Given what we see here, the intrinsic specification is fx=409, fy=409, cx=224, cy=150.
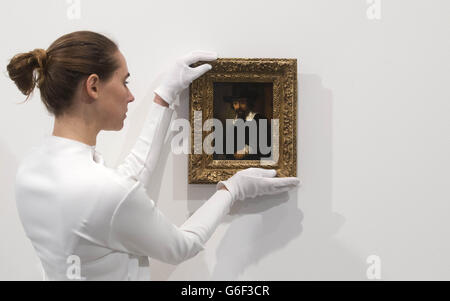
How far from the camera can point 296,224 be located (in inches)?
46.5

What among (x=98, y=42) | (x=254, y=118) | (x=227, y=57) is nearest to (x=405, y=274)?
(x=254, y=118)

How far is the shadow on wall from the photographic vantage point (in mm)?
1175

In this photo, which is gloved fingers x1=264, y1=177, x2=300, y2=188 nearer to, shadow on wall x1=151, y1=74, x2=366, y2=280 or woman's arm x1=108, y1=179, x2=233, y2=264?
shadow on wall x1=151, y1=74, x2=366, y2=280

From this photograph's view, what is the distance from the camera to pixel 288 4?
117cm

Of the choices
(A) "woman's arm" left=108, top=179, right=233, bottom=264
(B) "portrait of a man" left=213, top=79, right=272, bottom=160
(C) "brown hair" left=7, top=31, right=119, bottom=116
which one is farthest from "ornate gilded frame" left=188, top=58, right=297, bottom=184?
(C) "brown hair" left=7, top=31, right=119, bottom=116

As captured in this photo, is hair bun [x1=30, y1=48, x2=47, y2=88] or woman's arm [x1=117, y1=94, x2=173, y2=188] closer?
hair bun [x1=30, y1=48, x2=47, y2=88]

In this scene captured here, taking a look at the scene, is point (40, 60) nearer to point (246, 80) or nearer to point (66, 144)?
point (66, 144)

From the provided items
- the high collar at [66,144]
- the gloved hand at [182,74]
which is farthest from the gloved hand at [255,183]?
the high collar at [66,144]

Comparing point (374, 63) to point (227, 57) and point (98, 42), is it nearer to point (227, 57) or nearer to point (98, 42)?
point (227, 57)

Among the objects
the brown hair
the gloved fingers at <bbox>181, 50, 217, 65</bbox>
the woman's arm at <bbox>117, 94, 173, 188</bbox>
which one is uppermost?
the gloved fingers at <bbox>181, 50, 217, 65</bbox>

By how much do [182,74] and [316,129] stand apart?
0.41 m

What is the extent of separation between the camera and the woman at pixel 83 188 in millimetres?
814

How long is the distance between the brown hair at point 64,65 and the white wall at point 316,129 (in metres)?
0.29

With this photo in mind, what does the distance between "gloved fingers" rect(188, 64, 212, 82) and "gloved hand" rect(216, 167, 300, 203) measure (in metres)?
0.28
